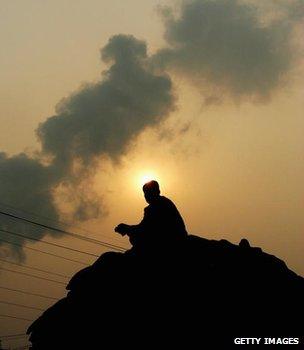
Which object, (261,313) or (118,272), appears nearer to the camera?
(261,313)

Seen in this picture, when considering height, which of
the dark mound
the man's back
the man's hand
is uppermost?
the man's back

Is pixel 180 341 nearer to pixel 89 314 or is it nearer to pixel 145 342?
pixel 145 342

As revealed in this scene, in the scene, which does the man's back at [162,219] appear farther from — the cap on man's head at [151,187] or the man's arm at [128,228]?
the cap on man's head at [151,187]

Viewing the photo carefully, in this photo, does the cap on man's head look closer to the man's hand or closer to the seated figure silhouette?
the seated figure silhouette

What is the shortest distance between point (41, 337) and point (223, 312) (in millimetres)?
3939

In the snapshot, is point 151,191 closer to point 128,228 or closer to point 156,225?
point 156,225

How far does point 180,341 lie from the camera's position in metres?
8.73

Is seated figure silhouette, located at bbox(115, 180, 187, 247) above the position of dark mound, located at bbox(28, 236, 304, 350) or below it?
above

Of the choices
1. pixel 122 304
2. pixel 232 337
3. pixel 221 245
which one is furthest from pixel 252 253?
pixel 122 304

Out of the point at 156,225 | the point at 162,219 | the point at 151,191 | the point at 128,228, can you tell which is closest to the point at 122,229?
the point at 128,228

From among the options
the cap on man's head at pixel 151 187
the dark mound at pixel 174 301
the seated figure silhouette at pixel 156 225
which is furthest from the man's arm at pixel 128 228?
the cap on man's head at pixel 151 187

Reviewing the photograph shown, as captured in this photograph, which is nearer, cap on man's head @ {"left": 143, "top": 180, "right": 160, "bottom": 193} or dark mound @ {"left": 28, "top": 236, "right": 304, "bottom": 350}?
dark mound @ {"left": 28, "top": 236, "right": 304, "bottom": 350}

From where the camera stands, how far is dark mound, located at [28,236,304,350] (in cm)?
891

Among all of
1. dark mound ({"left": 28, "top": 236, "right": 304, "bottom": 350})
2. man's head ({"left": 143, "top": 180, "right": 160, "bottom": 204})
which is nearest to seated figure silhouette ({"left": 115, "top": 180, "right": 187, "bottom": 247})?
man's head ({"left": 143, "top": 180, "right": 160, "bottom": 204})
